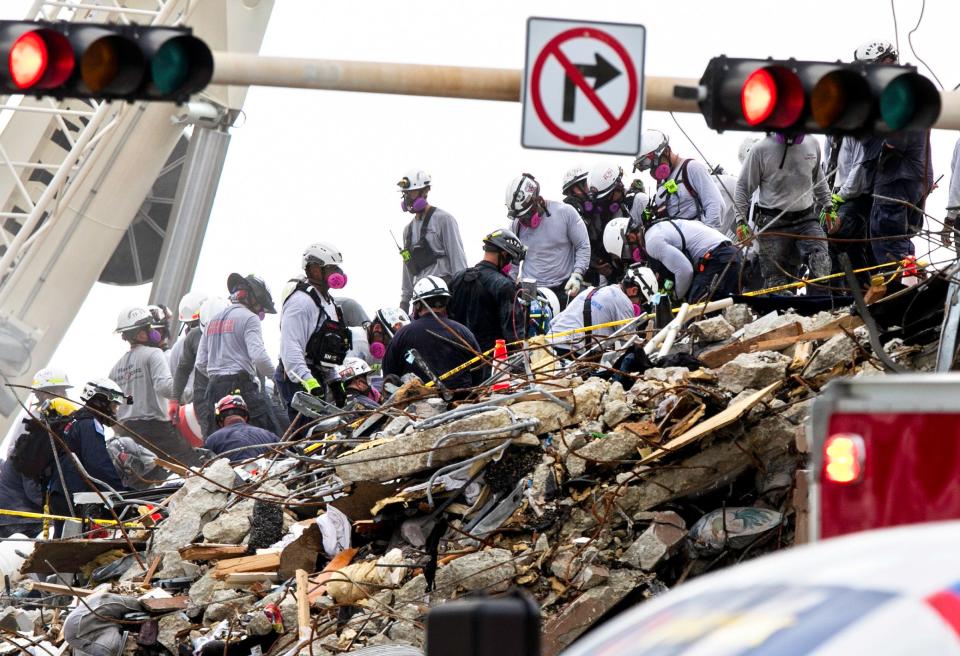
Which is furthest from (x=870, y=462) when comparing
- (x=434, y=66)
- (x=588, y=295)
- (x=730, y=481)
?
(x=588, y=295)

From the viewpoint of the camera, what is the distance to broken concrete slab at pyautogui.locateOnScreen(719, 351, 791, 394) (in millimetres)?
9625

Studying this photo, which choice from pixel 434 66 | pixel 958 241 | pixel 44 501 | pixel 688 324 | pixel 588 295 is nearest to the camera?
pixel 434 66

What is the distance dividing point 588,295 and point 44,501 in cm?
514

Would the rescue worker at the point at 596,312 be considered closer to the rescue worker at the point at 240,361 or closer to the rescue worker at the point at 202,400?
the rescue worker at the point at 240,361

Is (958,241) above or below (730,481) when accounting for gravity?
above

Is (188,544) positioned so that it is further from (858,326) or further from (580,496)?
(858,326)

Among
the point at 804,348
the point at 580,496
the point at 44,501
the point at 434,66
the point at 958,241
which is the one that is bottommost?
the point at 44,501

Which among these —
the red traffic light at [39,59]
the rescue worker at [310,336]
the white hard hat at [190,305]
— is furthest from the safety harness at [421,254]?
the red traffic light at [39,59]

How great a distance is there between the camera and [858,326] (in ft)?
33.4

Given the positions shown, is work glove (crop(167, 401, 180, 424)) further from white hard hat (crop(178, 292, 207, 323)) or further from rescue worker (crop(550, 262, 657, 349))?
rescue worker (crop(550, 262, 657, 349))

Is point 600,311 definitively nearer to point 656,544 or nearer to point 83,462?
point 656,544

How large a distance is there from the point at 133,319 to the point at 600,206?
18.6 ft

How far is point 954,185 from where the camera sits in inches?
536

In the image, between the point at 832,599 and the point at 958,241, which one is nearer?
the point at 832,599
